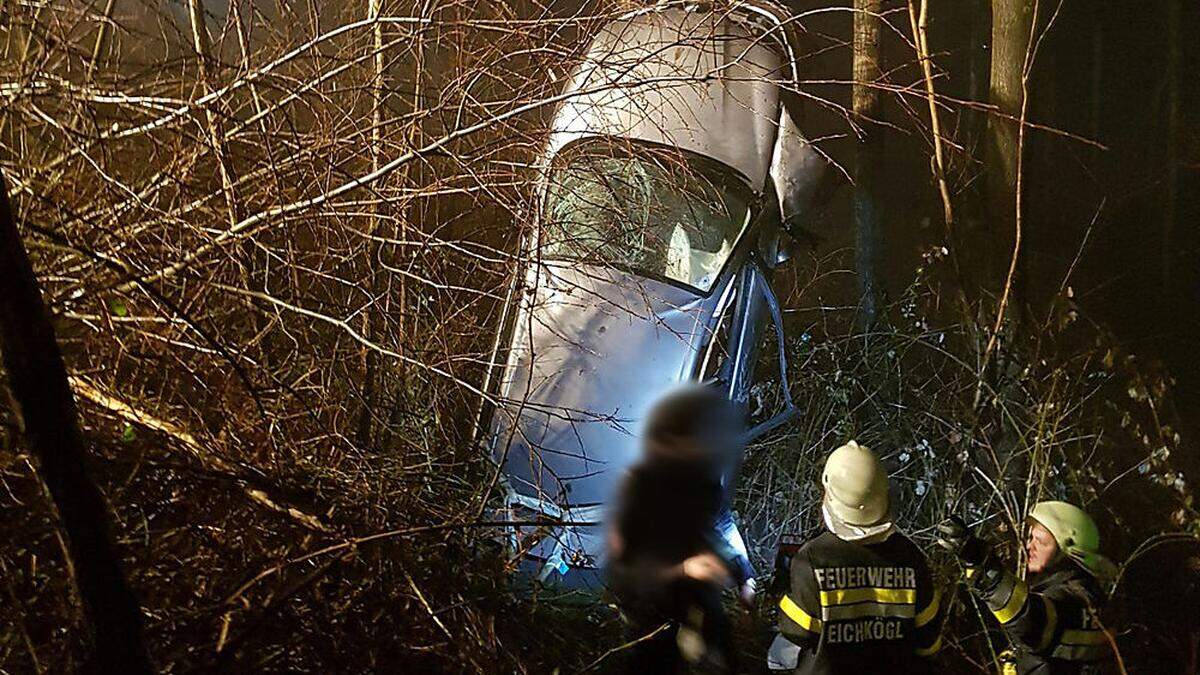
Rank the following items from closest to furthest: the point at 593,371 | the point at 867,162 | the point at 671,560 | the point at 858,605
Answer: the point at 858,605, the point at 671,560, the point at 593,371, the point at 867,162

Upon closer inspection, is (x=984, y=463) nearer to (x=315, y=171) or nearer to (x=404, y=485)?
(x=404, y=485)

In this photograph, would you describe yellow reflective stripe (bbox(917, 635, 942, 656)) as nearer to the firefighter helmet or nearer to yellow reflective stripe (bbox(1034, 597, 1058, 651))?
yellow reflective stripe (bbox(1034, 597, 1058, 651))

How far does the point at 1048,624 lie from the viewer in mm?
3232

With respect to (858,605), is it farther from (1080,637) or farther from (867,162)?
(867,162)

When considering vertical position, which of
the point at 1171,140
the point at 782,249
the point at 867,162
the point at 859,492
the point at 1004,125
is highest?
the point at 1171,140

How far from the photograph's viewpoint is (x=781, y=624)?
3.28 meters

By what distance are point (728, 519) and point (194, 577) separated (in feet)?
8.40

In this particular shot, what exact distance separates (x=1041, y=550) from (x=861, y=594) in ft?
2.52

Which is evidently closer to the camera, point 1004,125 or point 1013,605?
point 1013,605

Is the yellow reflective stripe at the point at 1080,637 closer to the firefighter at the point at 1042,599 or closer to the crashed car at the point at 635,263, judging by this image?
the firefighter at the point at 1042,599

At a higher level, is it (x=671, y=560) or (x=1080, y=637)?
(x=671, y=560)

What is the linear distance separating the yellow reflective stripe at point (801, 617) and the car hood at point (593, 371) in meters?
1.50

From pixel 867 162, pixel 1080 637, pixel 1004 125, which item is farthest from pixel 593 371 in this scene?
pixel 867 162

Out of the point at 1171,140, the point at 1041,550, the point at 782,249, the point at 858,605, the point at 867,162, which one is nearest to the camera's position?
the point at 858,605
